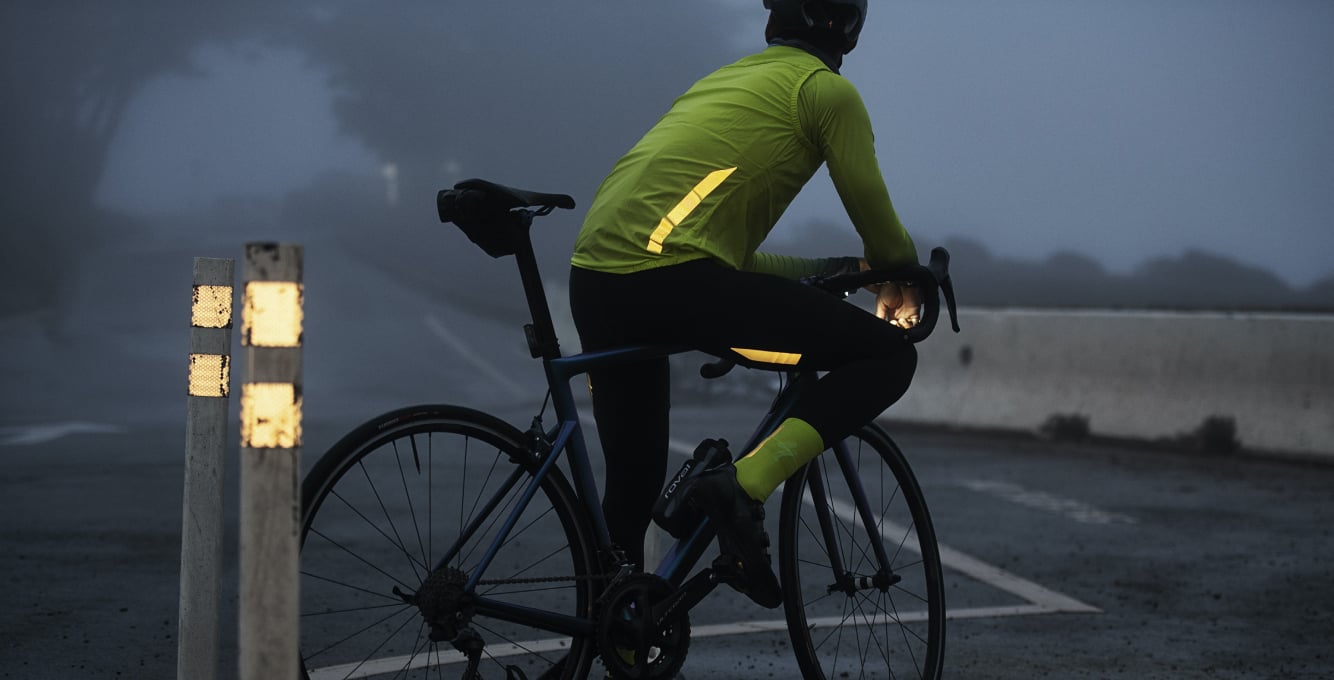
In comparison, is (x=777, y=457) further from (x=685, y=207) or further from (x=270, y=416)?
(x=270, y=416)

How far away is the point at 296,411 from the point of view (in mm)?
3277

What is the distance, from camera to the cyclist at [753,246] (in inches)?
161

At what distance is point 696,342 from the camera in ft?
13.6

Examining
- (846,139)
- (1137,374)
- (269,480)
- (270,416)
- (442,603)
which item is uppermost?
(846,139)

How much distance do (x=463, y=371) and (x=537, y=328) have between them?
1634cm

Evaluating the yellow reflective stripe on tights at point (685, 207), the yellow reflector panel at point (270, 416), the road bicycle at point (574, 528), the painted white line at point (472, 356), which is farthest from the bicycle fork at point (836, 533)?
the painted white line at point (472, 356)

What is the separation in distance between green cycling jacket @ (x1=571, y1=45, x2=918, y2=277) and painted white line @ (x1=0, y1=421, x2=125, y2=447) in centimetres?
904

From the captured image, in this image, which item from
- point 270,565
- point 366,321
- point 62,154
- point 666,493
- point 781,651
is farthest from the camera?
point 62,154

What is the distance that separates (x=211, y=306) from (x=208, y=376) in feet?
0.60

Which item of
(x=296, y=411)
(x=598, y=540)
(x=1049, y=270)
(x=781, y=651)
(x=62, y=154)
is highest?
(x=62, y=154)

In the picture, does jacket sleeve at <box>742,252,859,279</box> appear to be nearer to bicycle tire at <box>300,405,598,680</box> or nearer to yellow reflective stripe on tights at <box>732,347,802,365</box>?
yellow reflective stripe on tights at <box>732,347,802,365</box>

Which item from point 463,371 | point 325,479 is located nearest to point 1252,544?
point 325,479

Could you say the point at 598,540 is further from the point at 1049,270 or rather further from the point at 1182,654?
the point at 1049,270

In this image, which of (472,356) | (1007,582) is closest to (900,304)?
(1007,582)
